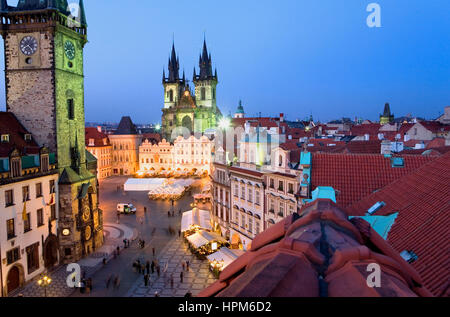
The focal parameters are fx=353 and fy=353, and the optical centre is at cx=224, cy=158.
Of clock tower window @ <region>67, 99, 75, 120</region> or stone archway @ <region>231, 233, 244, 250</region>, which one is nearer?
clock tower window @ <region>67, 99, 75, 120</region>

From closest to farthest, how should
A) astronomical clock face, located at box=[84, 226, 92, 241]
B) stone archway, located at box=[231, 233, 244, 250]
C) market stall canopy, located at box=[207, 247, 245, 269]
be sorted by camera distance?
market stall canopy, located at box=[207, 247, 245, 269]
astronomical clock face, located at box=[84, 226, 92, 241]
stone archway, located at box=[231, 233, 244, 250]

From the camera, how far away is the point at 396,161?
63.2 ft

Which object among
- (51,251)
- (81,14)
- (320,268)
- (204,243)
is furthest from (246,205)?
(320,268)

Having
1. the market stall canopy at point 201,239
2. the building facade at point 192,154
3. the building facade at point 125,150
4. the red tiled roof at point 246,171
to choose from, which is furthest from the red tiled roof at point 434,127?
the building facade at point 125,150

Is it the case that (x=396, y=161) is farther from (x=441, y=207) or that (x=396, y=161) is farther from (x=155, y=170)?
→ (x=155, y=170)

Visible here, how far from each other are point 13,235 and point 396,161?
2572cm

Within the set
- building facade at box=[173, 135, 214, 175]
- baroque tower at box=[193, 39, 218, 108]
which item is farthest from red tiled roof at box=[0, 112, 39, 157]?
baroque tower at box=[193, 39, 218, 108]

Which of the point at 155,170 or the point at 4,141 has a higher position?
the point at 4,141

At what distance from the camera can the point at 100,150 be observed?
8425 centimetres

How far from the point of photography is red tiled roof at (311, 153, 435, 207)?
1861 cm

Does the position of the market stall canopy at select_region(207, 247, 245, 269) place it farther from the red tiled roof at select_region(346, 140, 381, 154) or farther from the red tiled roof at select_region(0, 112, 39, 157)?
the red tiled roof at select_region(0, 112, 39, 157)

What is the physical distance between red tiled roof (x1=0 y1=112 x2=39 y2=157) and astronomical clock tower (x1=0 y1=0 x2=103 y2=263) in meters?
0.63

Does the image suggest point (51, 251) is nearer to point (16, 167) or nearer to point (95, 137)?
point (16, 167)

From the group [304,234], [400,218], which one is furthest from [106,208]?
[304,234]
